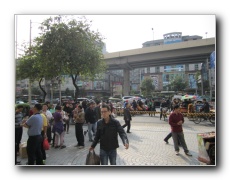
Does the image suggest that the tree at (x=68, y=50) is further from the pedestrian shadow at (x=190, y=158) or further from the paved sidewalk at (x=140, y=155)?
the pedestrian shadow at (x=190, y=158)

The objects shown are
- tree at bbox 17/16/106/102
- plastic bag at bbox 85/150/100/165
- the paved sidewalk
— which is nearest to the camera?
plastic bag at bbox 85/150/100/165

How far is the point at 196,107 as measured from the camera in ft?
52.5

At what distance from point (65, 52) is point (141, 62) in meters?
4.57

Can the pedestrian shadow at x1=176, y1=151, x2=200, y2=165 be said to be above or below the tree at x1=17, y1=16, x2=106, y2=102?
below

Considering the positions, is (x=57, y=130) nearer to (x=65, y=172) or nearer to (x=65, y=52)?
(x=65, y=172)

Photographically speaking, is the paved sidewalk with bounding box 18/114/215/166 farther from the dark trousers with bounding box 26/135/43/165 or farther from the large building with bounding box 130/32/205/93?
the large building with bounding box 130/32/205/93

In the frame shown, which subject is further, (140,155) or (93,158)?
(140,155)

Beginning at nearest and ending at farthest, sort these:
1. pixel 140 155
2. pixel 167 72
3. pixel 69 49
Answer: pixel 140 155 → pixel 69 49 → pixel 167 72

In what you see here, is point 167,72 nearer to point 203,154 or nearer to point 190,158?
point 190,158

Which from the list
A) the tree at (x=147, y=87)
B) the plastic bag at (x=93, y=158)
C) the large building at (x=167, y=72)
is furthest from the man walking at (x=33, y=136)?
the tree at (x=147, y=87)

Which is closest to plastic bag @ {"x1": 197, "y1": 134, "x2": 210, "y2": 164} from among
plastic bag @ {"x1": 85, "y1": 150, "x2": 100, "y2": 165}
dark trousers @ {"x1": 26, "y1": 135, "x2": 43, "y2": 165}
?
plastic bag @ {"x1": 85, "y1": 150, "x2": 100, "y2": 165}

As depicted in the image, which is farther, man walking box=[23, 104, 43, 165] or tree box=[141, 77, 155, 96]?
tree box=[141, 77, 155, 96]

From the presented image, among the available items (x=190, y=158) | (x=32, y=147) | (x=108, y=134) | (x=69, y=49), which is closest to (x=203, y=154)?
(x=190, y=158)
